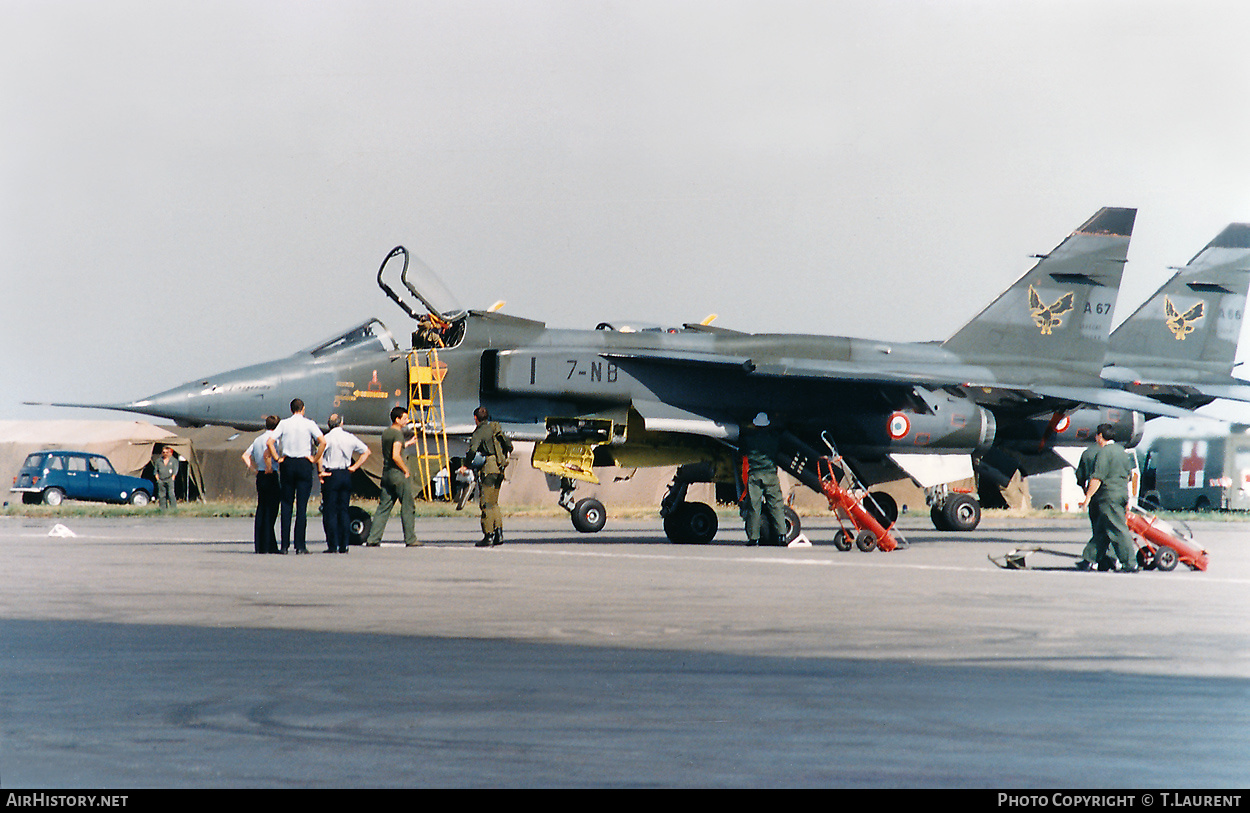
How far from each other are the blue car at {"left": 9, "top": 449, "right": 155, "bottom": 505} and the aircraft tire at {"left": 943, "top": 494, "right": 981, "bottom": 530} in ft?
70.1

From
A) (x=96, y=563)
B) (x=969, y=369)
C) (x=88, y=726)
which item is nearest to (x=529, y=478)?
(x=969, y=369)

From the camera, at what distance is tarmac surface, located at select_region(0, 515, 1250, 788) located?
436 cm

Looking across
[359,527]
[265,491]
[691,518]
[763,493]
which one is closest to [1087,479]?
[763,493]

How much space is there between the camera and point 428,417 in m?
17.6

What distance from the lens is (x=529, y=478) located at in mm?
34812

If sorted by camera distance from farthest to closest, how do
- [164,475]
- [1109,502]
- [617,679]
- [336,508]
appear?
[164,475] < [336,508] < [1109,502] < [617,679]

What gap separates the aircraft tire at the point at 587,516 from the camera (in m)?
21.1

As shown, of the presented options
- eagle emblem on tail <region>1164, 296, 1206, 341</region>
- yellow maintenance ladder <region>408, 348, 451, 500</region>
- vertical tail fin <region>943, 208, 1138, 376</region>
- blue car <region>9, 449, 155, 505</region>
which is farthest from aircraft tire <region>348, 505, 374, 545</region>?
blue car <region>9, 449, 155, 505</region>

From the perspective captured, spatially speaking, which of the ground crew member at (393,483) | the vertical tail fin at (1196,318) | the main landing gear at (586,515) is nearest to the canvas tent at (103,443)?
the main landing gear at (586,515)

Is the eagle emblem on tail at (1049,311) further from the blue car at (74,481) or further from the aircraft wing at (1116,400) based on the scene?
the blue car at (74,481)

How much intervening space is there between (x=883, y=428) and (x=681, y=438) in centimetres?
277

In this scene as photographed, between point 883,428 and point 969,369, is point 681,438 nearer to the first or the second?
point 883,428

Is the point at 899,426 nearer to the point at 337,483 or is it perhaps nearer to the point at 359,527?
the point at 359,527

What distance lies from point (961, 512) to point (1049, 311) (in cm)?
384
